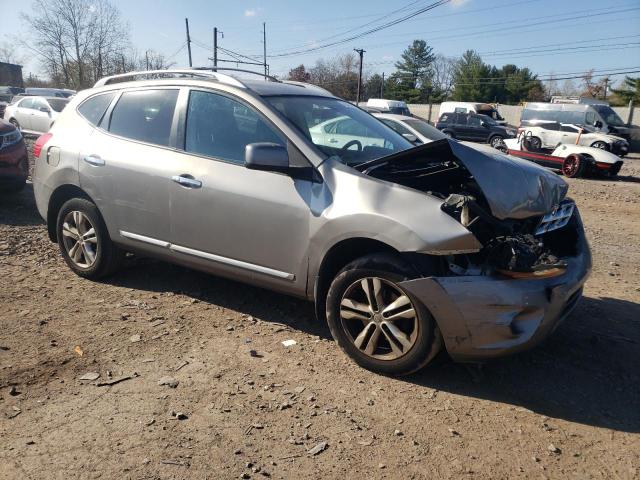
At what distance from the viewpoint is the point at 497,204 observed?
3135mm

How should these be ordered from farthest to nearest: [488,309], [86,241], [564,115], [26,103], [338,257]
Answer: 1. [564,115]
2. [26,103]
3. [86,241]
4. [338,257]
5. [488,309]

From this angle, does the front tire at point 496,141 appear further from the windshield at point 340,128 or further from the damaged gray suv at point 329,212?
the damaged gray suv at point 329,212

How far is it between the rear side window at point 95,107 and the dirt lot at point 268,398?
5.04ft

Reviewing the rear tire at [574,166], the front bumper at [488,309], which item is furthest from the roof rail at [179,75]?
the rear tire at [574,166]

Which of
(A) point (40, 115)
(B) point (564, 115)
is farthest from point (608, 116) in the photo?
(A) point (40, 115)

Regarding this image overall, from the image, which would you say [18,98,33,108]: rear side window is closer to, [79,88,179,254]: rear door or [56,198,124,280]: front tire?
[56,198,124,280]: front tire

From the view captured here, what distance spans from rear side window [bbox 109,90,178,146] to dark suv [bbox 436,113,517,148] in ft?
79.1

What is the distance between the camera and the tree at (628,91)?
5006 centimetres

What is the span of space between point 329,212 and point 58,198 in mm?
2934

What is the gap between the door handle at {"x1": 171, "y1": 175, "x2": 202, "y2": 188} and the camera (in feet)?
12.7

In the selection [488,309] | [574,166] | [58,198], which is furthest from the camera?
[574,166]

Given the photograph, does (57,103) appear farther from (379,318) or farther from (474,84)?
(474,84)

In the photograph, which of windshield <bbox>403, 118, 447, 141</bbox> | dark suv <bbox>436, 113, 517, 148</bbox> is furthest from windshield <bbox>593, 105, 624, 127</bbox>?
windshield <bbox>403, 118, 447, 141</bbox>

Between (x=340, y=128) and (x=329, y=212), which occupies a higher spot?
(x=340, y=128)
